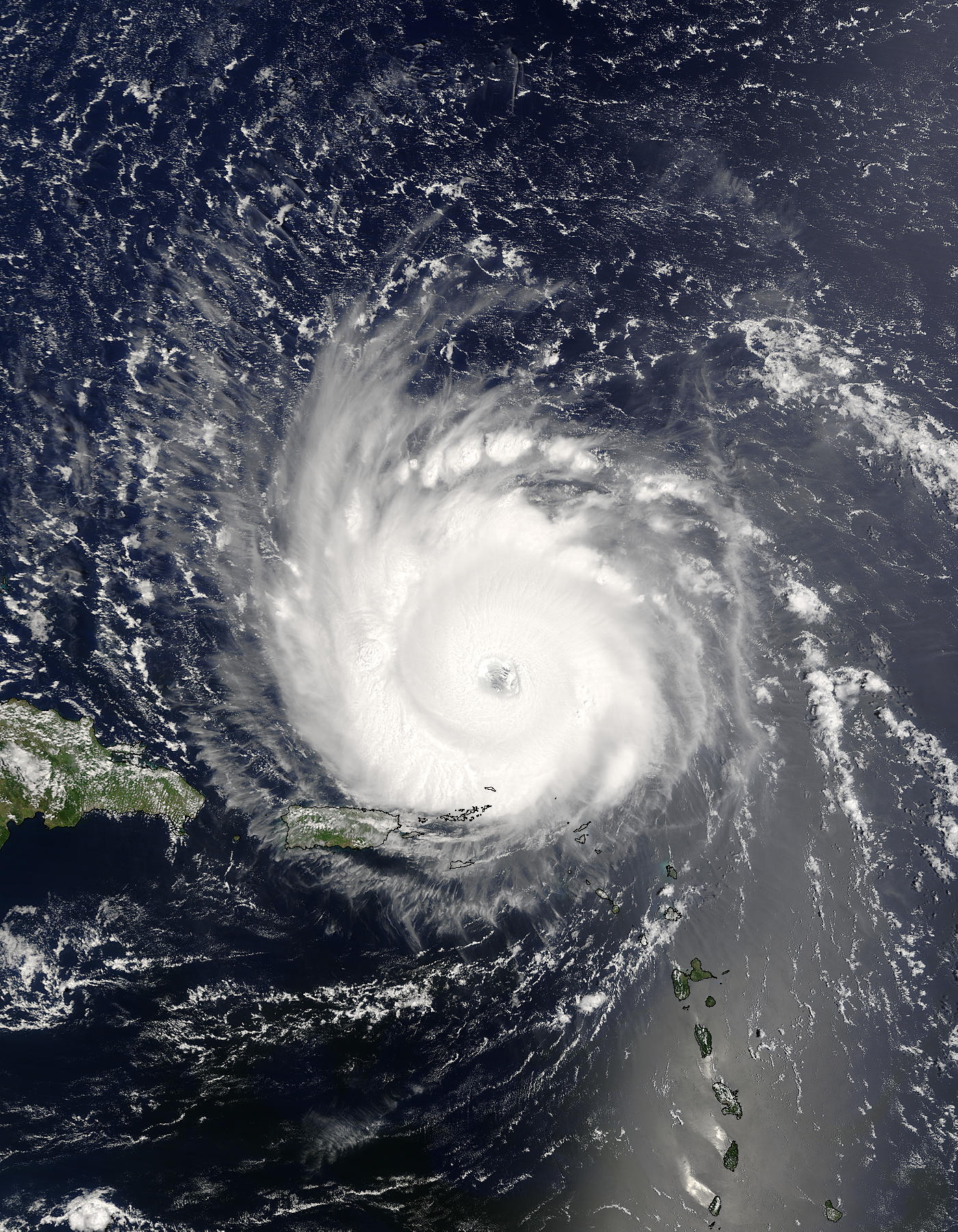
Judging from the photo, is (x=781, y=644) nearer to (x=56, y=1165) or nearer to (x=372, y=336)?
(x=372, y=336)

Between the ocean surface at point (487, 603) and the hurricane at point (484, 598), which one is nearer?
the ocean surface at point (487, 603)

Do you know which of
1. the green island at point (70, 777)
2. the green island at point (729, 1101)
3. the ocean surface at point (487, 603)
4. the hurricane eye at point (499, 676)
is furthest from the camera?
the hurricane eye at point (499, 676)

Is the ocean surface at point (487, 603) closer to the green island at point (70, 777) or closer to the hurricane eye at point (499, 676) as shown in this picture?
the hurricane eye at point (499, 676)

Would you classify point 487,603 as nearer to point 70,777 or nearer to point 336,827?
point 336,827

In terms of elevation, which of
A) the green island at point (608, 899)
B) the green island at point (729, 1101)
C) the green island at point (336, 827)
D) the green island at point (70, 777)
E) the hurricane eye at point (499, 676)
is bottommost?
the green island at point (70, 777)

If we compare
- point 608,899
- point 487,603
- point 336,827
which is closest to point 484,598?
point 487,603

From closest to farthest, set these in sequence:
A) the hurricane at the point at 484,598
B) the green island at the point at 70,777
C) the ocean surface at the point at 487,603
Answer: the ocean surface at the point at 487,603 → the green island at the point at 70,777 → the hurricane at the point at 484,598

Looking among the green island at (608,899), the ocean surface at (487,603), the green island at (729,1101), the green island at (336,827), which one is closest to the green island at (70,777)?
the ocean surface at (487,603)
